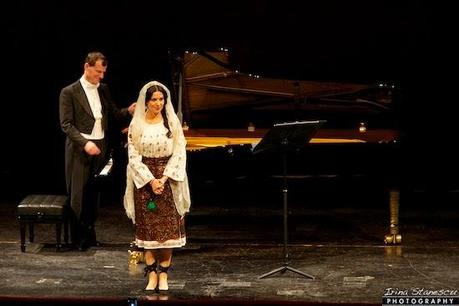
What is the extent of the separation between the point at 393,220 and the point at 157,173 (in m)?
2.26

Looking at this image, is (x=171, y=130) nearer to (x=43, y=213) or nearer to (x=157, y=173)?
(x=157, y=173)

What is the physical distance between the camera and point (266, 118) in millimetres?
9469

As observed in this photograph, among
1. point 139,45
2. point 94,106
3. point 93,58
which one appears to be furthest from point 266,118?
point 93,58

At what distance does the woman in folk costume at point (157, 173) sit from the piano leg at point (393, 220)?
2.09m

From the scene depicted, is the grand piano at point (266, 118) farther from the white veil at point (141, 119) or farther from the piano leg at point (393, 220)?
the white veil at point (141, 119)

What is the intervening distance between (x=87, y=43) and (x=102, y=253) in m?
3.09

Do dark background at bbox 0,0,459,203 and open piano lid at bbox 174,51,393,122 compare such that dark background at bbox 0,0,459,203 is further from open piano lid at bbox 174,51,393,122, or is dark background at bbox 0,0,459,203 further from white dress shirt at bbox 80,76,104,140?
white dress shirt at bbox 80,76,104,140

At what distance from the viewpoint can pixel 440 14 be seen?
34.5 feet

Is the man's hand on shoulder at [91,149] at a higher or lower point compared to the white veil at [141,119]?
lower

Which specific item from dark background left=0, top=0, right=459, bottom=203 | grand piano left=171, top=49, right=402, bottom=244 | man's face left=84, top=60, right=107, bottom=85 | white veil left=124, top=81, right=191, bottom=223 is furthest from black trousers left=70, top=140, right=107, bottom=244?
dark background left=0, top=0, right=459, bottom=203

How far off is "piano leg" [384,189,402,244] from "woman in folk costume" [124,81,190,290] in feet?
6.85

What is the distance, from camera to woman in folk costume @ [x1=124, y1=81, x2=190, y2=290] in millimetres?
6602

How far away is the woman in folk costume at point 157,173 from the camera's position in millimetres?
6602

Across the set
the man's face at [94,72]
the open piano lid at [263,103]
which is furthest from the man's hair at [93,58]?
the open piano lid at [263,103]
